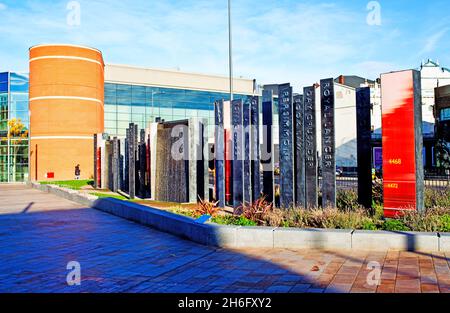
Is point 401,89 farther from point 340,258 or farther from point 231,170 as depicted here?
point 231,170

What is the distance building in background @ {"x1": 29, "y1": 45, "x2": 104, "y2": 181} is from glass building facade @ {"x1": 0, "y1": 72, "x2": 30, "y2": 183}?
2304mm

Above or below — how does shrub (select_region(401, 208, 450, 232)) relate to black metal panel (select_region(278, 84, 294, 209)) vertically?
below

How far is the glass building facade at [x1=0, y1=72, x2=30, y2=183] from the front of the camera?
1730 inches

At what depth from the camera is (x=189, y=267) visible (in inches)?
290

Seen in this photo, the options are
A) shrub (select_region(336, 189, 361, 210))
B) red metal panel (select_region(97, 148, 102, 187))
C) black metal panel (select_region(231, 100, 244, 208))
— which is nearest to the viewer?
shrub (select_region(336, 189, 361, 210))

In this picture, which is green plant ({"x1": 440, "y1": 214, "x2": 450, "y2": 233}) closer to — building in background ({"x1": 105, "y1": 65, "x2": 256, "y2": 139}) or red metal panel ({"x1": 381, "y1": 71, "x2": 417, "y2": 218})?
red metal panel ({"x1": 381, "y1": 71, "x2": 417, "y2": 218})

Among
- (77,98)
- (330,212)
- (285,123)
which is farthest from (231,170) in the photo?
(77,98)

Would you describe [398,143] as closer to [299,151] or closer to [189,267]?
[299,151]

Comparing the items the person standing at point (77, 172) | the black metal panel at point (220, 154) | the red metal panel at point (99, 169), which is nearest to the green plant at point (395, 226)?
the black metal panel at point (220, 154)

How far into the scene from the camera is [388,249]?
26.3ft

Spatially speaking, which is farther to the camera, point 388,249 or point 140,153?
point 140,153

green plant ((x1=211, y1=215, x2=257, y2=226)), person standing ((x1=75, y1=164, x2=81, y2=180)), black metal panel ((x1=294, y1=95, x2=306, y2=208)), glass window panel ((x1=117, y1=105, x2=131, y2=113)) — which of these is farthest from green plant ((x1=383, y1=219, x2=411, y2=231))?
glass window panel ((x1=117, y1=105, x2=131, y2=113))

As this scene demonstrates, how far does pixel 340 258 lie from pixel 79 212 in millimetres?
11013
